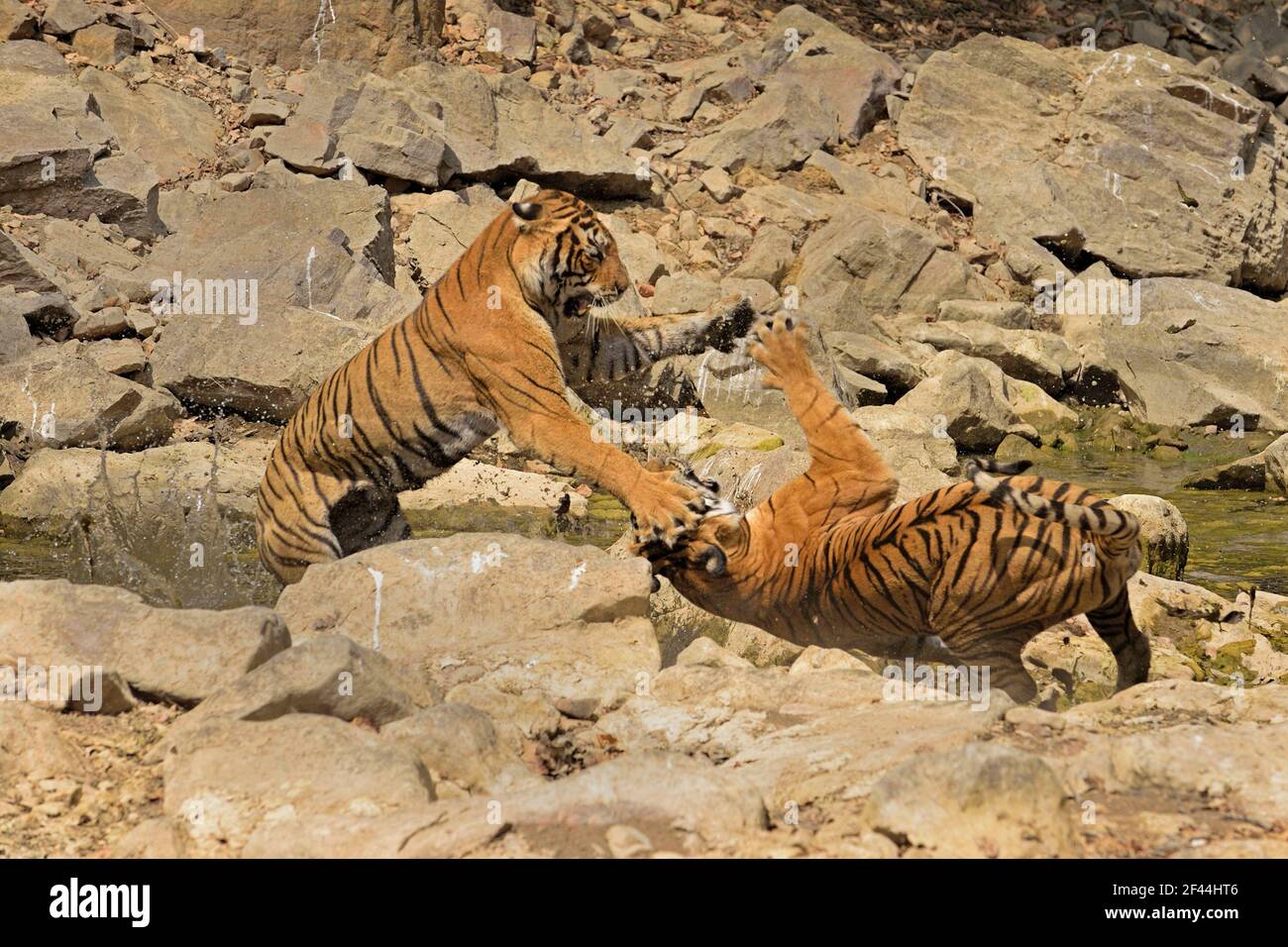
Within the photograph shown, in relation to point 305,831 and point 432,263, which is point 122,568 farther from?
point 432,263

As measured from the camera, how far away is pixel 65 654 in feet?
12.6

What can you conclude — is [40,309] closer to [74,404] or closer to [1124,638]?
[74,404]

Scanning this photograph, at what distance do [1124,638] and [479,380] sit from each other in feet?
7.73

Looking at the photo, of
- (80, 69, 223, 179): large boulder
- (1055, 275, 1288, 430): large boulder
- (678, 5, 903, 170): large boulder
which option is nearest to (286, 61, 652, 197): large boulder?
(80, 69, 223, 179): large boulder

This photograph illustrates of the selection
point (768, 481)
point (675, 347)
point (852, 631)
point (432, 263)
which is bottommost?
point (432, 263)

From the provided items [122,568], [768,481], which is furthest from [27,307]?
[768,481]

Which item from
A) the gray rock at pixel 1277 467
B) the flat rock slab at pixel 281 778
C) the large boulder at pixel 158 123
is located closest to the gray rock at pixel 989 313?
the gray rock at pixel 1277 467

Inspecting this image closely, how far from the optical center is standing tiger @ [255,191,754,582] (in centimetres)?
521

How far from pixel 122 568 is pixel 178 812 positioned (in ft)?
11.5

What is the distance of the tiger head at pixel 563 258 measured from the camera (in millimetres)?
5312

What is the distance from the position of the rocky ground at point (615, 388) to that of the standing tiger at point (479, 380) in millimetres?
448

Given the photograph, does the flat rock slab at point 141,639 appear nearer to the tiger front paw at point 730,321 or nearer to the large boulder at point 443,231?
the tiger front paw at point 730,321

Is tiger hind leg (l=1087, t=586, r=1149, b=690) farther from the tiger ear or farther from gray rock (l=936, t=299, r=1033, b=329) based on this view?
gray rock (l=936, t=299, r=1033, b=329)

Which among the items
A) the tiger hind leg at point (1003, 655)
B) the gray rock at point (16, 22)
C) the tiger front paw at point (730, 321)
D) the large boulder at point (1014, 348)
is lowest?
the large boulder at point (1014, 348)
